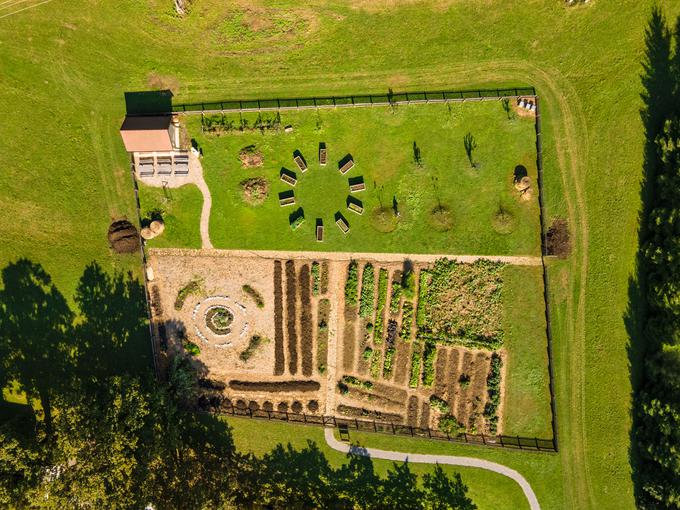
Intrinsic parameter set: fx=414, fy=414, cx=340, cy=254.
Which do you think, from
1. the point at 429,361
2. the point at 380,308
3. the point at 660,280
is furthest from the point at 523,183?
the point at 429,361

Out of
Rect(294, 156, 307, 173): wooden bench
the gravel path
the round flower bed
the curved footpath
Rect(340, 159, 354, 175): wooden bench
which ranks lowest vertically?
the curved footpath

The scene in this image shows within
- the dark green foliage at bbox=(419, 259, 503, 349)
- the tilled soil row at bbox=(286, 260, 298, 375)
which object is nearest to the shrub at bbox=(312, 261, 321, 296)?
the tilled soil row at bbox=(286, 260, 298, 375)

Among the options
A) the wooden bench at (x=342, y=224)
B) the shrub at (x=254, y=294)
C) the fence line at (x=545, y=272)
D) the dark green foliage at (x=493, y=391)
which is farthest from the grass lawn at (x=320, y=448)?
the wooden bench at (x=342, y=224)

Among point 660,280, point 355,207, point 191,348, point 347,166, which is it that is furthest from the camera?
point 191,348

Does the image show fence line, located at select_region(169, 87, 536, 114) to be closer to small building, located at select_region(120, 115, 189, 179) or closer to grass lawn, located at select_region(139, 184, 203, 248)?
small building, located at select_region(120, 115, 189, 179)

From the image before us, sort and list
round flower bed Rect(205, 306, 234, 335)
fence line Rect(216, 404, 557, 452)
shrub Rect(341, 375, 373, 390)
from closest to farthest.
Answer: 1. fence line Rect(216, 404, 557, 452)
2. shrub Rect(341, 375, 373, 390)
3. round flower bed Rect(205, 306, 234, 335)

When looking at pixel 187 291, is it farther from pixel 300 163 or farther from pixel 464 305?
pixel 464 305
